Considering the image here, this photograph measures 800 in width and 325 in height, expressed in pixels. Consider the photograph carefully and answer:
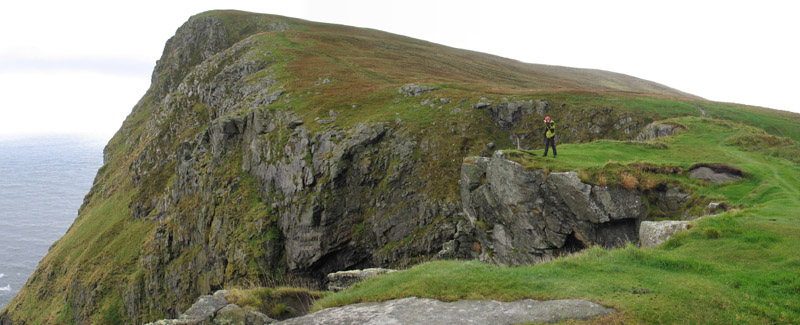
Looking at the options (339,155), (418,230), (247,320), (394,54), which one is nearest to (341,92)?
(339,155)

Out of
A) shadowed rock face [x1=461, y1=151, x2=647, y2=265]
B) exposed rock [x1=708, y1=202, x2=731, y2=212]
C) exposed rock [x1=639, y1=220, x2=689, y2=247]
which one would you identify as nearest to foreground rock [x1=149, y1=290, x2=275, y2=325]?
exposed rock [x1=639, y1=220, x2=689, y2=247]

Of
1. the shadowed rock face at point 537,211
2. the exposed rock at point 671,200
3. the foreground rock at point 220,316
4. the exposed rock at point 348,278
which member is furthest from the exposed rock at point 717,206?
the foreground rock at point 220,316

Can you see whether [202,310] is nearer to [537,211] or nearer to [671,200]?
[537,211]

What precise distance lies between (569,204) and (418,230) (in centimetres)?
1471

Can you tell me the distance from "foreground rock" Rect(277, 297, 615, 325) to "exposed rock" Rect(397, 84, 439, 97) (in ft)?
120

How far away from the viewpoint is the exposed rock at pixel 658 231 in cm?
1472

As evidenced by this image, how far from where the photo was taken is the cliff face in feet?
85.6

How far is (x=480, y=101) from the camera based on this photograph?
42.8 m

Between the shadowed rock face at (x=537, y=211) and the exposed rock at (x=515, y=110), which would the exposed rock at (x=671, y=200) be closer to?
the shadowed rock face at (x=537, y=211)

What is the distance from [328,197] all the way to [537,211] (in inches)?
779

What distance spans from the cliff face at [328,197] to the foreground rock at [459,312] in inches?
482

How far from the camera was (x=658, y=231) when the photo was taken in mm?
15359

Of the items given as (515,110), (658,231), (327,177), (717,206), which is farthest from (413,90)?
(658,231)

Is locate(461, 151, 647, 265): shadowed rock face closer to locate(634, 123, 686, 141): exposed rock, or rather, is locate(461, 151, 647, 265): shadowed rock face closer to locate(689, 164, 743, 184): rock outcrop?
locate(689, 164, 743, 184): rock outcrop
